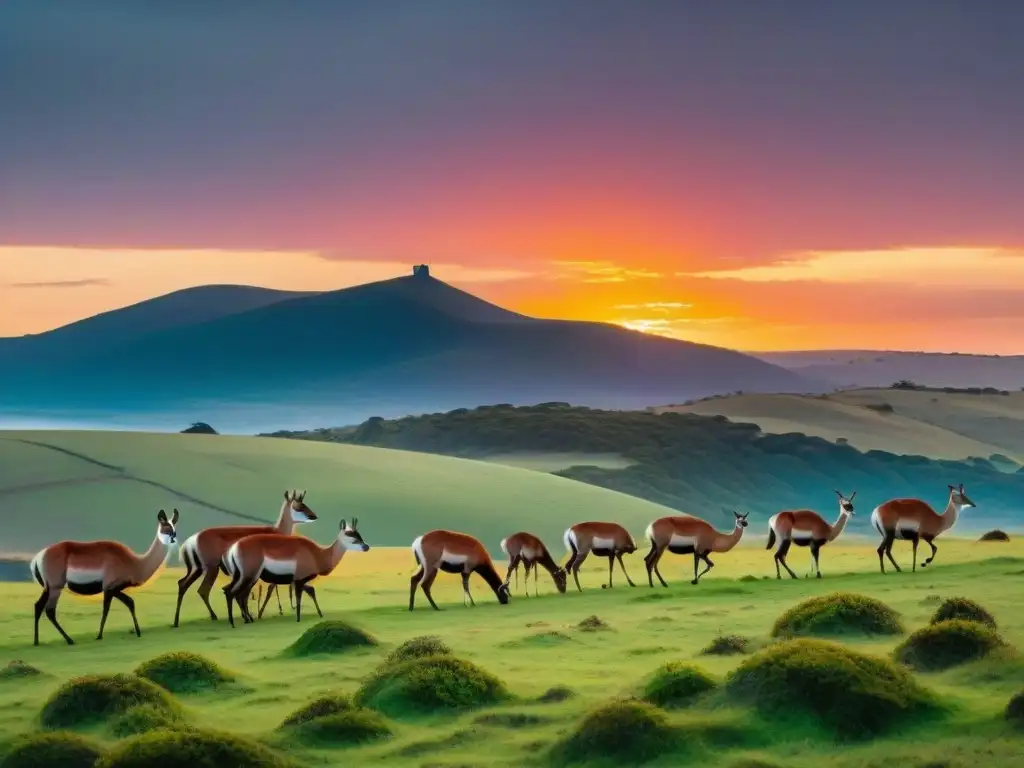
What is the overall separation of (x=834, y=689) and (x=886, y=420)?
16188 cm

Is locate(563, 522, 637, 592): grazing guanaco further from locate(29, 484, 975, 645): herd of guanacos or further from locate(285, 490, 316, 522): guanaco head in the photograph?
locate(285, 490, 316, 522): guanaco head

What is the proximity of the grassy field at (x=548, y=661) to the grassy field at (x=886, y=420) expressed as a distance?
12199 cm

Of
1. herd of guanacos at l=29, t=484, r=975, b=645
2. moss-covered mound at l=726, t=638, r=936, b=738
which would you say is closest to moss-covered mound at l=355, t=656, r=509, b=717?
moss-covered mound at l=726, t=638, r=936, b=738

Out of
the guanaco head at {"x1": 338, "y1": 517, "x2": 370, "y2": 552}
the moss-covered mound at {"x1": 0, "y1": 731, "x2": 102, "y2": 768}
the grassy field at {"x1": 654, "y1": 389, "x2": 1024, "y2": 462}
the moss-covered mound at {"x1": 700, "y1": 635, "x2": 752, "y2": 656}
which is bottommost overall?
the moss-covered mound at {"x1": 0, "y1": 731, "x2": 102, "y2": 768}

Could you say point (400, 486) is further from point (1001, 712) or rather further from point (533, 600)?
point (1001, 712)

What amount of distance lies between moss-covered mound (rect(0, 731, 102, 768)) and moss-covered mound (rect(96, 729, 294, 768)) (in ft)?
1.87

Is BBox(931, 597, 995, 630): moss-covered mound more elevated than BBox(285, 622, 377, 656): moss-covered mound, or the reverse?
BBox(931, 597, 995, 630): moss-covered mound

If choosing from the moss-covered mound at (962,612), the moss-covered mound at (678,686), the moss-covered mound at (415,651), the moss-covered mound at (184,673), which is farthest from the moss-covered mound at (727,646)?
the moss-covered mound at (184,673)

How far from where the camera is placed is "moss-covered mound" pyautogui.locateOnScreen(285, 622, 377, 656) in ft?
74.8

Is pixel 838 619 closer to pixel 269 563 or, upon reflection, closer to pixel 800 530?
pixel 269 563

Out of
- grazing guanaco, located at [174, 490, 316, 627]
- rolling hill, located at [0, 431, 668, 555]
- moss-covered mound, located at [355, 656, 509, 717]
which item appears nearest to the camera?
moss-covered mound, located at [355, 656, 509, 717]

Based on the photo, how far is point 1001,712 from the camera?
15.3 meters

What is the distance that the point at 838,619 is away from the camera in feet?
73.6

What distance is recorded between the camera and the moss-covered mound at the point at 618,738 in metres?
14.8
